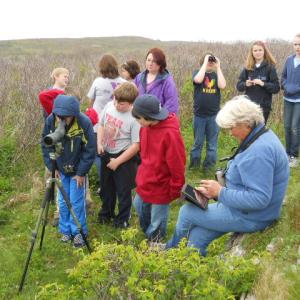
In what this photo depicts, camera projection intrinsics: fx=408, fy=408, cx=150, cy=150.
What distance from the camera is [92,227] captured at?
16.0 ft

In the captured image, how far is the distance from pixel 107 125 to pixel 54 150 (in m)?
0.88

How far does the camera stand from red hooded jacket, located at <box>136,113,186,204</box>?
3.73m

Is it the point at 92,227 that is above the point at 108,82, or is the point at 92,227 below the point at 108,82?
below

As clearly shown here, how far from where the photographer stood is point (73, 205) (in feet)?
14.1

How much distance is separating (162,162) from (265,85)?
281 centimetres

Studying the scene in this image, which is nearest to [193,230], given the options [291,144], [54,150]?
[54,150]

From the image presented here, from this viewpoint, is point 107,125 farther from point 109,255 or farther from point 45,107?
point 109,255

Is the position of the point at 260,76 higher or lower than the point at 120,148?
higher

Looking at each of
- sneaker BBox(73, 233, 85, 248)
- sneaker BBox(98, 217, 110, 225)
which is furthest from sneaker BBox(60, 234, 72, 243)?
sneaker BBox(98, 217, 110, 225)

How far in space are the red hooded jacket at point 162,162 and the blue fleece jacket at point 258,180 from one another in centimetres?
63

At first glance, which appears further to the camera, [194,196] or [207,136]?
[207,136]

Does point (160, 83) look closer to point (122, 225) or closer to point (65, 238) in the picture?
point (122, 225)

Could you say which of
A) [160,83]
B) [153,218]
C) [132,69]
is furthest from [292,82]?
[153,218]

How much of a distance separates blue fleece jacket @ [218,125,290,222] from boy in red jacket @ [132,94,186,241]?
25.7 inches
